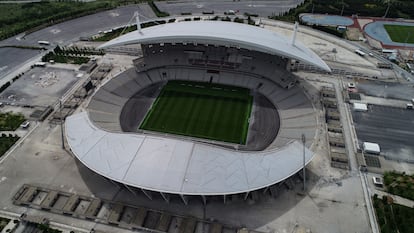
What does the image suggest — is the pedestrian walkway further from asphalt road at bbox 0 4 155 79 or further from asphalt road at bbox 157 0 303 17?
asphalt road at bbox 0 4 155 79

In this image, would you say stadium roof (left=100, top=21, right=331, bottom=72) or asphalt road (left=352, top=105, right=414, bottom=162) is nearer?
→ asphalt road (left=352, top=105, right=414, bottom=162)

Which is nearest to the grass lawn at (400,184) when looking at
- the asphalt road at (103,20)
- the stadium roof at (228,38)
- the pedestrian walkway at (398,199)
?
the pedestrian walkway at (398,199)

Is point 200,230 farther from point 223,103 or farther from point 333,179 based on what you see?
point 223,103

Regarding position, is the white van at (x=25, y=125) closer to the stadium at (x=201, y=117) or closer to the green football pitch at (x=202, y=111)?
the stadium at (x=201, y=117)

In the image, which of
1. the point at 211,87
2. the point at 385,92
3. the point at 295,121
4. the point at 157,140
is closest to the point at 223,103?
the point at 211,87

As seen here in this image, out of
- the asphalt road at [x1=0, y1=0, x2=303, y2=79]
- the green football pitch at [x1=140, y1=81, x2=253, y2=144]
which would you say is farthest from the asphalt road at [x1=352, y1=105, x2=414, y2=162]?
the asphalt road at [x1=0, y1=0, x2=303, y2=79]

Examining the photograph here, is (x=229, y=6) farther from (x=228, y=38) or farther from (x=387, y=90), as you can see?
(x=387, y=90)
